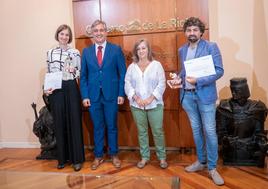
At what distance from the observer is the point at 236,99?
2.89 m

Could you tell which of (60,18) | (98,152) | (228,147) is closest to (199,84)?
(228,147)

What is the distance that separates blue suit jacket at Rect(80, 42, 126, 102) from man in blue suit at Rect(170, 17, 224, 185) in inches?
25.6

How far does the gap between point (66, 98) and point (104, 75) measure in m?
0.44

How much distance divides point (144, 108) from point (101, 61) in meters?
0.64

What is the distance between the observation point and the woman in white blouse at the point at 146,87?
288cm

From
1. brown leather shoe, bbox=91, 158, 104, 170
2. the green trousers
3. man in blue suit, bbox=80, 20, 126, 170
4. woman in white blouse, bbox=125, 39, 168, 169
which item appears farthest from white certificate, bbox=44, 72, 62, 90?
brown leather shoe, bbox=91, 158, 104, 170

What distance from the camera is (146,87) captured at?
2891 millimetres

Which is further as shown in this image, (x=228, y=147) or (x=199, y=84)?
(x=228, y=147)

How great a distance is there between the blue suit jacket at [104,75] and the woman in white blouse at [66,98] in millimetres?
81

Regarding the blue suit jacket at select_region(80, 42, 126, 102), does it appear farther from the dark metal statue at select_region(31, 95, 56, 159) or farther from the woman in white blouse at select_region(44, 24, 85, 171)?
the dark metal statue at select_region(31, 95, 56, 159)

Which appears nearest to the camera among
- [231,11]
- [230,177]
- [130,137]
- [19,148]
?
[230,177]

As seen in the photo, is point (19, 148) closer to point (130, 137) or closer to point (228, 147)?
point (130, 137)

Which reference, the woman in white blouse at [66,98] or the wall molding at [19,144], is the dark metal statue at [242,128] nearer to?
the woman in white blouse at [66,98]

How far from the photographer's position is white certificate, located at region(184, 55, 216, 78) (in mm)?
2525
